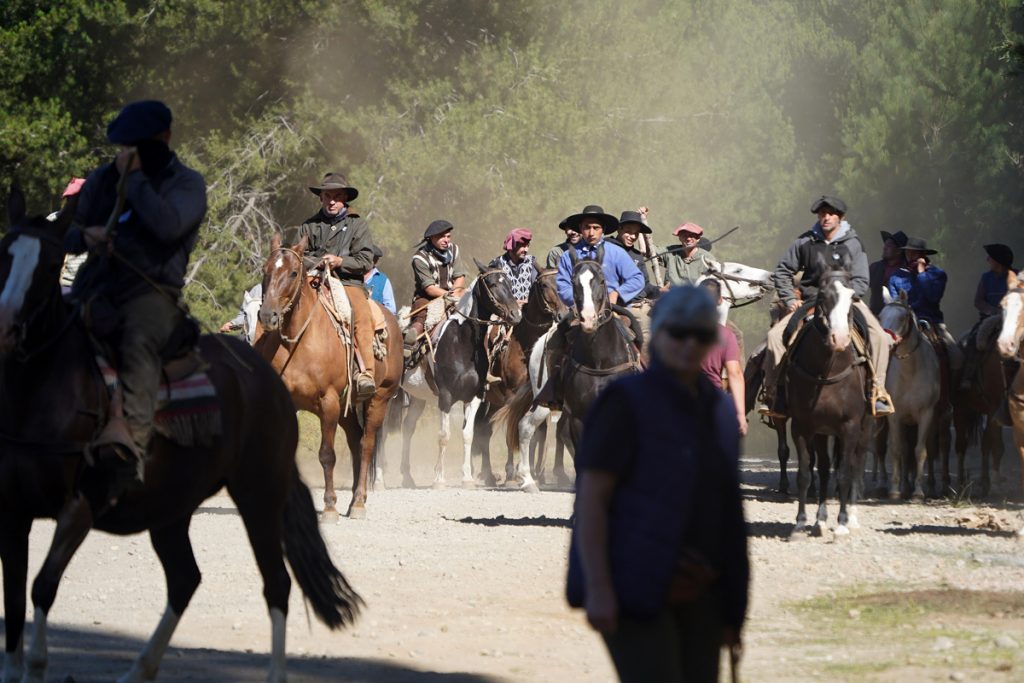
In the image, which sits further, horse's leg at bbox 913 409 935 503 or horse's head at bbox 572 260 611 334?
horse's leg at bbox 913 409 935 503

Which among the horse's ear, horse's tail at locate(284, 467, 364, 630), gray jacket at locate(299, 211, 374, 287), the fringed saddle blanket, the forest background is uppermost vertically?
the forest background

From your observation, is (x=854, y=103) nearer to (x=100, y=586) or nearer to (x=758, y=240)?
(x=758, y=240)

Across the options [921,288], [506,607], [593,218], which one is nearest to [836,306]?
[593,218]

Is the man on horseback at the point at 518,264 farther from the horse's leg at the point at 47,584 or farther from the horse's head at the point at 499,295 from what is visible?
the horse's leg at the point at 47,584

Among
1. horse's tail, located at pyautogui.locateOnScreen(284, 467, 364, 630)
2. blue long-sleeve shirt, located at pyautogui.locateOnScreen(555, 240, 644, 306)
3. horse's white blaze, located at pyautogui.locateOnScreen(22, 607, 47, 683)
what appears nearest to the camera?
horse's white blaze, located at pyautogui.locateOnScreen(22, 607, 47, 683)

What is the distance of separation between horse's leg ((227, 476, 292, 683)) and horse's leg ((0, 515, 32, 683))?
4.04ft

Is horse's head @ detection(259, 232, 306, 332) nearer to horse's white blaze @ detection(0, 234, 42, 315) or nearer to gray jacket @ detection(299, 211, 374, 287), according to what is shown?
gray jacket @ detection(299, 211, 374, 287)

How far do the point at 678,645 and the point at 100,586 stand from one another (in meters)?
7.85

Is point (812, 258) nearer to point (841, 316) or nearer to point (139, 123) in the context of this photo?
point (841, 316)

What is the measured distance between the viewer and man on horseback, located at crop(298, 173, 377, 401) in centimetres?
1736

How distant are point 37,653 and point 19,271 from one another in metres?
1.80

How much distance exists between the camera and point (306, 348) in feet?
53.9

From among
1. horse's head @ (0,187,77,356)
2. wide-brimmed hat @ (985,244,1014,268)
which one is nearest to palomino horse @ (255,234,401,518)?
horse's head @ (0,187,77,356)

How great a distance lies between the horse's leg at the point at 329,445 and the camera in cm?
1619
